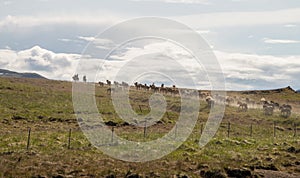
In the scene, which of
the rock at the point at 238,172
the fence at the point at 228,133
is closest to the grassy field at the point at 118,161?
the rock at the point at 238,172

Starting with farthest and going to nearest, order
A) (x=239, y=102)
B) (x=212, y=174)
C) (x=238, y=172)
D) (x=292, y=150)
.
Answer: (x=239, y=102) → (x=292, y=150) → (x=238, y=172) → (x=212, y=174)

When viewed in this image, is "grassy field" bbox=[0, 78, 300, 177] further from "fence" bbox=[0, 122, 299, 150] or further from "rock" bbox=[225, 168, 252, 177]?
"fence" bbox=[0, 122, 299, 150]

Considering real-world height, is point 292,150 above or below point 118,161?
above

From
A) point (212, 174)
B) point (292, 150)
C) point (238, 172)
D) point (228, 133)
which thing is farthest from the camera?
point (228, 133)

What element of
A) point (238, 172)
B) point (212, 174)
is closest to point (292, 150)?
point (238, 172)

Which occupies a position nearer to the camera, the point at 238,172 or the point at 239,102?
the point at 238,172

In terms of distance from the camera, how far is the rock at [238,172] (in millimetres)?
23359

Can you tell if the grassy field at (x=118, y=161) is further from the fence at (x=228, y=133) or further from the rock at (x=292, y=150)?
the fence at (x=228, y=133)

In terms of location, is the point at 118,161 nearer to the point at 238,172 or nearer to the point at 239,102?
the point at 238,172

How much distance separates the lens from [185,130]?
144 ft

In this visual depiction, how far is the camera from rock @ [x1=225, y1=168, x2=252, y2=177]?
76.6ft

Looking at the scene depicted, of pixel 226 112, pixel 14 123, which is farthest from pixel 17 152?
pixel 226 112

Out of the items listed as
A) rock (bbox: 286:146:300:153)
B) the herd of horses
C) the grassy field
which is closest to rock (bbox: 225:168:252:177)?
the grassy field

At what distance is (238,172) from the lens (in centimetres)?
2347
